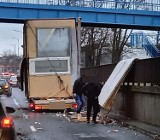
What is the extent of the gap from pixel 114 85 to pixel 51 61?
4.15 metres

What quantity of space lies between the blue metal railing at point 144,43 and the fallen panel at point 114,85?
2675 cm

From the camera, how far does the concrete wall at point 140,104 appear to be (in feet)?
48.1

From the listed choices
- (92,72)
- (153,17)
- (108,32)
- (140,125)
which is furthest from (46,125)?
(108,32)

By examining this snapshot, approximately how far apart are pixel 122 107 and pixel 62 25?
4.63 meters

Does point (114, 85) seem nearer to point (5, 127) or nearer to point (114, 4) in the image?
point (5, 127)

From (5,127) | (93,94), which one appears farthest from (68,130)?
(5,127)

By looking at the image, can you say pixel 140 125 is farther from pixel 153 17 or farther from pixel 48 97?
pixel 153 17

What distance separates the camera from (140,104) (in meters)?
16.5

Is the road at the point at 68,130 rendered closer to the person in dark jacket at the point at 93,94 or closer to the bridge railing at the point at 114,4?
the person in dark jacket at the point at 93,94

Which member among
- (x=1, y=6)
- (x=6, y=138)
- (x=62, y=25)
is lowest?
(x=6, y=138)

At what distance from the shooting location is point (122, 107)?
63.5 ft

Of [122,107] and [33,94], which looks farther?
[33,94]

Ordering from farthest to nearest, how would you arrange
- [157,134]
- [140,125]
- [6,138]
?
[140,125], [157,134], [6,138]

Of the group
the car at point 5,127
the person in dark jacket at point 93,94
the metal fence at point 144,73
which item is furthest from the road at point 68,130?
the car at point 5,127
